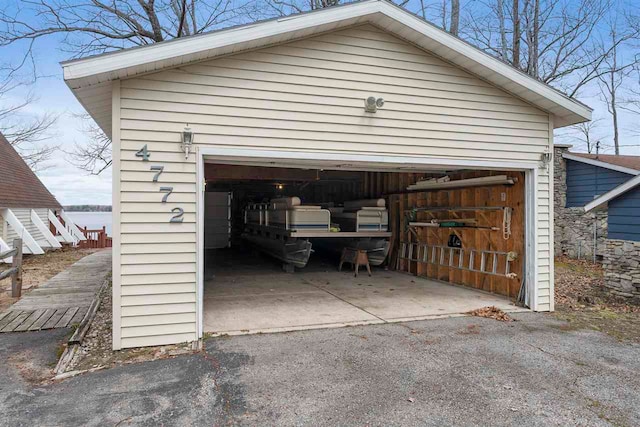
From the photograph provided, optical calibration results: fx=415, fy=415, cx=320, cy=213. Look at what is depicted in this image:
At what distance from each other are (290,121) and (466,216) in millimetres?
4393

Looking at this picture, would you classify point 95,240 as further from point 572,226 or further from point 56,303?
point 572,226

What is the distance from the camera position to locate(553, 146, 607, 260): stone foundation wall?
12.7 m

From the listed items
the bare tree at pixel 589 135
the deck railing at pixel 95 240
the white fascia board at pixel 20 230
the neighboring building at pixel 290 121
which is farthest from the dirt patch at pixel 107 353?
the bare tree at pixel 589 135

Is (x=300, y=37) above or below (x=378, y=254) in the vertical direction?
above

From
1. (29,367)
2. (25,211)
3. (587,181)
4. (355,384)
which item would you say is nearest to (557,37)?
(587,181)

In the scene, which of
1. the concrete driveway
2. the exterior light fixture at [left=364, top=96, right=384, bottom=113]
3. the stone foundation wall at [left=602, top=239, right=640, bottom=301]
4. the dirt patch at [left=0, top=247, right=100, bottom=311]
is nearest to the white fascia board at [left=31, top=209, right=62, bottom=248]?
the dirt patch at [left=0, top=247, right=100, bottom=311]

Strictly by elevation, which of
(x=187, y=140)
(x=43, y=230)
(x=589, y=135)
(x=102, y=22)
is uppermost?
(x=102, y=22)

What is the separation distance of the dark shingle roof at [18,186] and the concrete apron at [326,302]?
9229mm

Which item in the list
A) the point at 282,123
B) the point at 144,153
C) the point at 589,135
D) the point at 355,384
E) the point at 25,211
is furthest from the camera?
the point at 589,135

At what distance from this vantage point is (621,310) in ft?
21.7

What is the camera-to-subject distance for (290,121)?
17.0ft

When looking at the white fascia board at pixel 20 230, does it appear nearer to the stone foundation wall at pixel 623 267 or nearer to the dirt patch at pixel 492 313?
the dirt patch at pixel 492 313

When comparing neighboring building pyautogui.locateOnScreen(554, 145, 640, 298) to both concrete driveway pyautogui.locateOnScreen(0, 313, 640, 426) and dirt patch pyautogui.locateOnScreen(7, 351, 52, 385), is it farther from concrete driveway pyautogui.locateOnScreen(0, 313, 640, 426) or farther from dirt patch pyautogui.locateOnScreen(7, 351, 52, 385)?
dirt patch pyautogui.locateOnScreen(7, 351, 52, 385)

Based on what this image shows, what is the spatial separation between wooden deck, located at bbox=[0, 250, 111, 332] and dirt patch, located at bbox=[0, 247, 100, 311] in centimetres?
23
